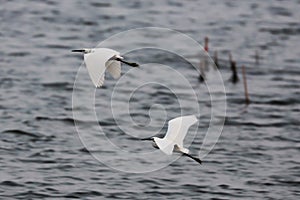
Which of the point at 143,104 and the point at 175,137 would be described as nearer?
the point at 175,137

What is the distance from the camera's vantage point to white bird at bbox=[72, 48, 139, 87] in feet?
44.5

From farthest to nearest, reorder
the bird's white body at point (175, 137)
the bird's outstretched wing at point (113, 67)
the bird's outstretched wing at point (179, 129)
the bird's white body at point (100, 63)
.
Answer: the bird's outstretched wing at point (113, 67) → the bird's outstretched wing at point (179, 129) → the bird's white body at point (175, 137) → the bird's white body at point (100, 63)

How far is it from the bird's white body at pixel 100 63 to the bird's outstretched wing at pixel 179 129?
42.4 inches

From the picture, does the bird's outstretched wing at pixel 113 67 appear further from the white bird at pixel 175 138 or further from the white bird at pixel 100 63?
the white bird at pixel 175 138

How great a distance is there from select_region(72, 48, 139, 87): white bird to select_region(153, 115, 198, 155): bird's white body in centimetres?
103

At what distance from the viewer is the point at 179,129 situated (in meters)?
14.3

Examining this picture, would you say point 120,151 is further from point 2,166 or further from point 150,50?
point 150,50

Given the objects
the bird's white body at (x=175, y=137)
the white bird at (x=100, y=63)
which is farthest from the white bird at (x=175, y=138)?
the white bird at (x=100, y=63)

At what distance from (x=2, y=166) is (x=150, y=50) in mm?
8836

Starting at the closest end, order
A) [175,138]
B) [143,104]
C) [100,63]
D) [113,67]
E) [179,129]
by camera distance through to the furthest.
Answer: [100,63] < [175,138] < [179,129] < [113,67] < [143,104]

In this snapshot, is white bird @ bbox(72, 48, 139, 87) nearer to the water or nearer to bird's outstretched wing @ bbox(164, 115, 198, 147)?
bird's outstretched wing @ bbox(164, 115, 198, 147)

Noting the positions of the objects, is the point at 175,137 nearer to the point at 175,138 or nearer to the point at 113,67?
the point at 175,138

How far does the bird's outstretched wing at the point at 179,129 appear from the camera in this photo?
14031 millimetres

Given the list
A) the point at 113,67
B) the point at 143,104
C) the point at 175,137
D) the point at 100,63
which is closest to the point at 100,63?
the point at 100,63
